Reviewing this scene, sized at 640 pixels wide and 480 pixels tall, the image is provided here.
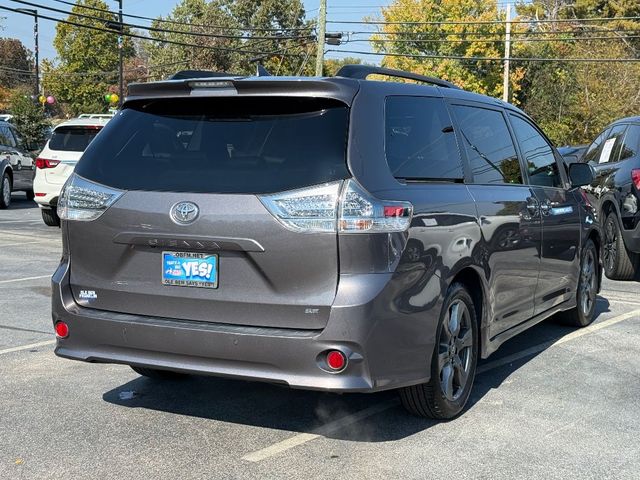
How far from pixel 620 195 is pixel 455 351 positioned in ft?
18.6

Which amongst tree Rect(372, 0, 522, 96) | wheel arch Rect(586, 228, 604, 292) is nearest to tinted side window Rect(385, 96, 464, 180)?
wheel arch Rect(586, 228, 604, 292)

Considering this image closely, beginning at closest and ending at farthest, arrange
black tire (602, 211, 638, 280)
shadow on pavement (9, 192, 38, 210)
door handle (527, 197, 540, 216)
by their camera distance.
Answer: door handle (527, 197, 540, 216) < black tire (602, 211, 638, 280) < shadow on pavement (9, 192, 38, 210)

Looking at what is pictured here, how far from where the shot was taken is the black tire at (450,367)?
4.59 meters

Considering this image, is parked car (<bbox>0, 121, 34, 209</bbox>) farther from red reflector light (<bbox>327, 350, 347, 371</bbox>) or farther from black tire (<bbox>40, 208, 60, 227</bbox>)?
red reflector light (<bbox>327, 350, 347, 371</bbox>)

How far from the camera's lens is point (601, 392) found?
17.9 ft

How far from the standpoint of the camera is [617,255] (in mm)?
10141

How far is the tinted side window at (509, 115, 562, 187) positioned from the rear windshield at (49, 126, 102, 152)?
9.88m

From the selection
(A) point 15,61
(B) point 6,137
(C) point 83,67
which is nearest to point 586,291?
(B) point 6,137

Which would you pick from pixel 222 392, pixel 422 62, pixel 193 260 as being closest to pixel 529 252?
pixel 222 392

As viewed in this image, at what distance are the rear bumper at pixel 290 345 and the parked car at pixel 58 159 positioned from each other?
34.3 ft

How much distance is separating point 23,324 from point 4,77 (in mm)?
87604

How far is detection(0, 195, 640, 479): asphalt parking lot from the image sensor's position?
4.08m

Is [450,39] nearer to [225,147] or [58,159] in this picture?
[58,159]

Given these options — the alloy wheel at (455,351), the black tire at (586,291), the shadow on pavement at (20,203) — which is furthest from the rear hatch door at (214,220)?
the shadow on pavement at (20,203)
